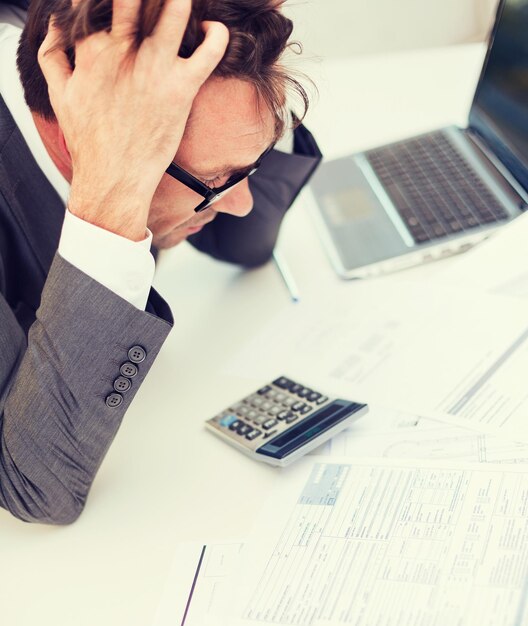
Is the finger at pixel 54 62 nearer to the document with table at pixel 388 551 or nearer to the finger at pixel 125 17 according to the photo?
the finger at pixel 125 17

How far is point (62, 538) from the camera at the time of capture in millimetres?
845

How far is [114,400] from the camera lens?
84 cm

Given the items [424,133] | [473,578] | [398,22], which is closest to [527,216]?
[424,133]

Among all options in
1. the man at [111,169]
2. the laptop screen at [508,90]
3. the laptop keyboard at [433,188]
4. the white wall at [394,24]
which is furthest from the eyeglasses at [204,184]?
the white wall at [394,24]

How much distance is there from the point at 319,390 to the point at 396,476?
20cm

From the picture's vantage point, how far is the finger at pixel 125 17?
757 millimetres

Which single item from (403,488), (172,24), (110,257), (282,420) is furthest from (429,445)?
(172,24)

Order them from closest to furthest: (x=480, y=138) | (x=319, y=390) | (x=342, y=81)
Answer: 1. (x=319, y=390)
2. (x=480, y=138)
3. (x=342, y=81)

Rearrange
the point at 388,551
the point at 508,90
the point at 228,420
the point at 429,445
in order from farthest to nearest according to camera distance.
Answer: the point at 508,90, the point at 228,420, the point at 429,445, the point at 388,551

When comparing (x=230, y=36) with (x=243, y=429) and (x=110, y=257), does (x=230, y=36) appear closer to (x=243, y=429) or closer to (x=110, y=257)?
(x=110, y=257)

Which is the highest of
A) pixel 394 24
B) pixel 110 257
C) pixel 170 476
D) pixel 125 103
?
pixel 125 103

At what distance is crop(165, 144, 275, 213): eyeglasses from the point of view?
90 centimetres

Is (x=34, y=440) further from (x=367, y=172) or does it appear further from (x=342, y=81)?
(x=342, y=81)

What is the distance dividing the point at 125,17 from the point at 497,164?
0.68m
